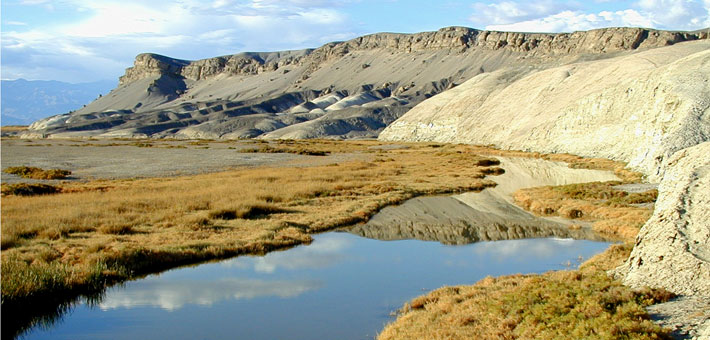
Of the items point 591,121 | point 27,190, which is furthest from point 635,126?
point 27,190

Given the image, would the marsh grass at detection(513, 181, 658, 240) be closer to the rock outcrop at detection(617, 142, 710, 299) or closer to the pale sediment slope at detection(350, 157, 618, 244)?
the pale sediment slope at detection(350, 157, 618, 244)

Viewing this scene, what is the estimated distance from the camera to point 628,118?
197ft

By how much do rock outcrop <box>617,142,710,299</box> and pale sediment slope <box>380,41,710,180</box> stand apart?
26969mm

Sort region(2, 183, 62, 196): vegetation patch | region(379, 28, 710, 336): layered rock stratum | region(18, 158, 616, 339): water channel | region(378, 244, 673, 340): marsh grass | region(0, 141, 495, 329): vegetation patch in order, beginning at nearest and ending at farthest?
region(378, 244, 673, 340): marsh grass → region(379, 28, 710, 336): layered rock stratum → region(18, 158, 616, 339): water channel → region(0, 141, 495, 329): vegetation patch → region(2, 183, 62, 196): vegetation patch

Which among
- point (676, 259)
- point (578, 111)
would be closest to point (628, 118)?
point (578, 111)

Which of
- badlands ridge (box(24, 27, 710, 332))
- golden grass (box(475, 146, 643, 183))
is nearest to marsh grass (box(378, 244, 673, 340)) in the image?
badlands ridge (box(24, 27, 710, 332))

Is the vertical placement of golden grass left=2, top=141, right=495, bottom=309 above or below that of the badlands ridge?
below

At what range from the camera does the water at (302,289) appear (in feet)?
45.2

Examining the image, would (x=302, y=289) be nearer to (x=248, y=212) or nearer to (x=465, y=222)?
(x=248, y=212)

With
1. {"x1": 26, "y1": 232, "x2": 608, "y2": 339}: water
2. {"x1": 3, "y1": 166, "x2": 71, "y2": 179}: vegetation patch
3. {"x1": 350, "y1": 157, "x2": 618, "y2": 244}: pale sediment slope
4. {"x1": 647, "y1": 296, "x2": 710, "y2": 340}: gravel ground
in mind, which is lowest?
{"x1": 26, "y1": 232, "x2": 608, "y2": 339}: water

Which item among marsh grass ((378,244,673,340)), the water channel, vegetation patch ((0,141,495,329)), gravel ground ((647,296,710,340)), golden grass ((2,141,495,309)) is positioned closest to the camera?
gravel ground ((647,296,710,340))

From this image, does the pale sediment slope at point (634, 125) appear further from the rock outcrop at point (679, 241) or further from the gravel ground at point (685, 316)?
the gravel ground at point (685, 316)

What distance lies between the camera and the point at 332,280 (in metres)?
18.0

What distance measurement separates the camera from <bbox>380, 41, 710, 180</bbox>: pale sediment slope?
4534 cm
